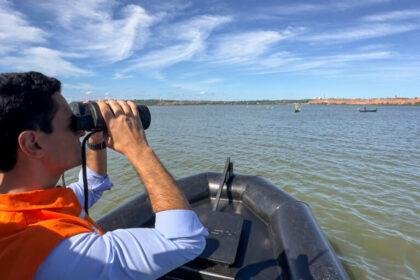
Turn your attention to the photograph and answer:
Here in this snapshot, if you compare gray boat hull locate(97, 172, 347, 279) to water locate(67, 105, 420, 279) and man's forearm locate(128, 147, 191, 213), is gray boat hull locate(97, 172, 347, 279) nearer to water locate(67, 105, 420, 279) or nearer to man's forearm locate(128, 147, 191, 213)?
man's forearm locate(128, 147, 191, 213)

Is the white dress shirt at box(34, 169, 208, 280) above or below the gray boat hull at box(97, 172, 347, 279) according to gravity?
above

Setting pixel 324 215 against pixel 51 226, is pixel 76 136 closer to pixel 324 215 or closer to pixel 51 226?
pixel 51 226

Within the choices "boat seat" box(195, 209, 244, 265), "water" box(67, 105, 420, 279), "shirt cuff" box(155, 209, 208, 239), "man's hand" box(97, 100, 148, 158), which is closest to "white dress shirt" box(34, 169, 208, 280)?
"shirt cuff" box(155, 209, 208, 239)

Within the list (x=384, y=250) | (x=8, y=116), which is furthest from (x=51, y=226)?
(x=384, y=250)

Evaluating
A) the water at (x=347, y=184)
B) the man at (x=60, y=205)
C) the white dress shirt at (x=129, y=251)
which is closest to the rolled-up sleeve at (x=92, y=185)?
the man at (x=60, y=205)

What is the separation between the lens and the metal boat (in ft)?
6.51

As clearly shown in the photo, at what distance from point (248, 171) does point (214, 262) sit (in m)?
5.84

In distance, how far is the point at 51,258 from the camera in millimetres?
736

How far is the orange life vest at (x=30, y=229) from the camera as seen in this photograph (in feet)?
2.31

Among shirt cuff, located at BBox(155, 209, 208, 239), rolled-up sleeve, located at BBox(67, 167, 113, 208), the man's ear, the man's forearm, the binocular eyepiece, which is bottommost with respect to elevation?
rolled-up sleeve, located at BBox(67, 167, 113, 208)

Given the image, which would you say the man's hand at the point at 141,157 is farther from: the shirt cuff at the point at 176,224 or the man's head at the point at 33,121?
the man's head at the point at 33,121

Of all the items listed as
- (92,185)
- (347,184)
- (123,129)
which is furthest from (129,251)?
(347,184)

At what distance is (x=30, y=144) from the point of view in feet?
2.92

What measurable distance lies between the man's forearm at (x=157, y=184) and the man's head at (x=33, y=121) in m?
0.31
